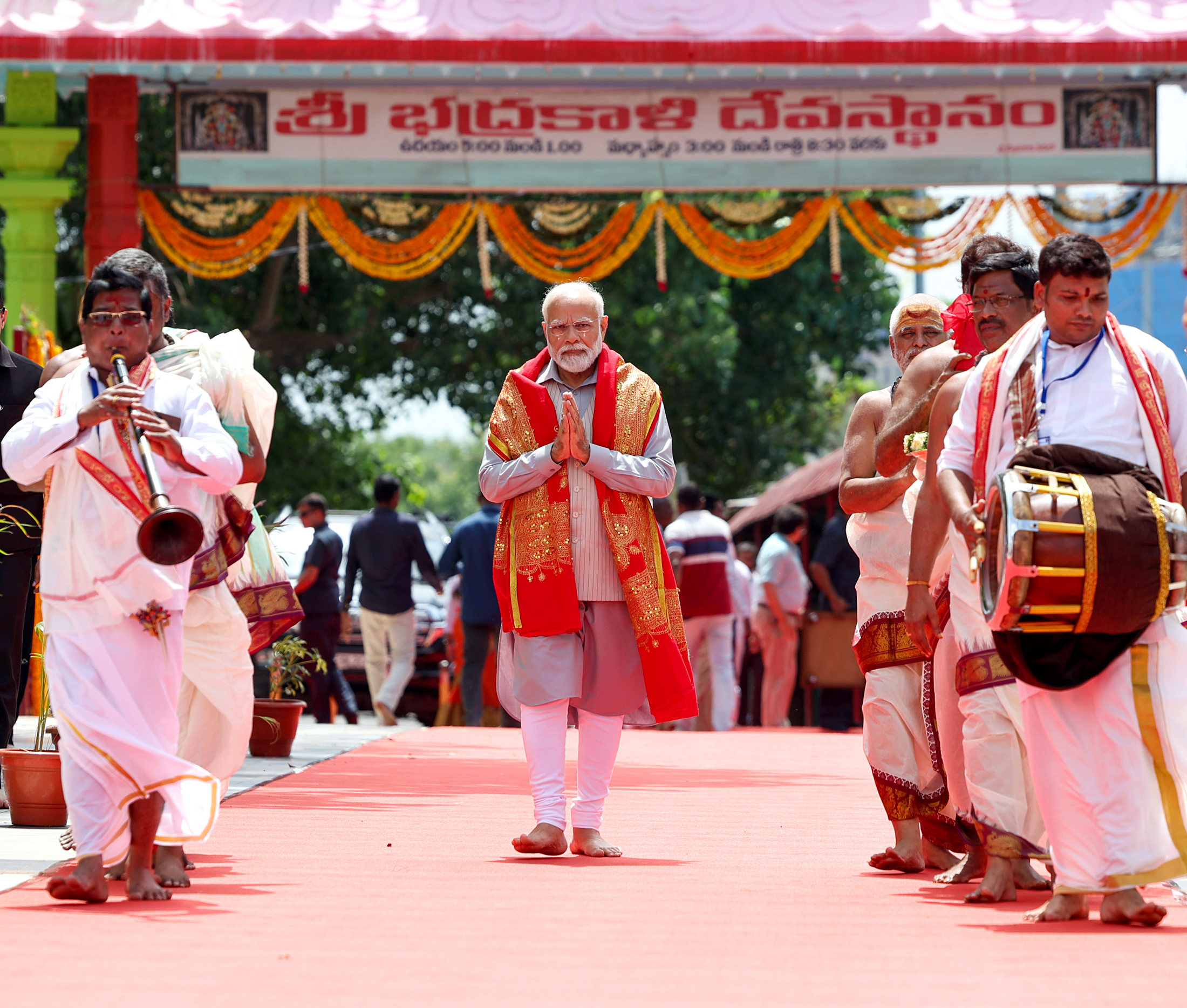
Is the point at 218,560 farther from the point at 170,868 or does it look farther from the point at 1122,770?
the point at 1122,770

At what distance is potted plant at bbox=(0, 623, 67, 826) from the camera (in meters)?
6.56

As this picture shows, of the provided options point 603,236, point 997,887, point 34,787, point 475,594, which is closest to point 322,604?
point 475,594

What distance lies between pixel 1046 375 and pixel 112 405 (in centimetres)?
243

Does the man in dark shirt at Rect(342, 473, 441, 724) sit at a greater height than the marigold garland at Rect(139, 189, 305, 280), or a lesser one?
lesser

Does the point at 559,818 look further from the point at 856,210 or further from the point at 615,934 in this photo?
the point at 856,210

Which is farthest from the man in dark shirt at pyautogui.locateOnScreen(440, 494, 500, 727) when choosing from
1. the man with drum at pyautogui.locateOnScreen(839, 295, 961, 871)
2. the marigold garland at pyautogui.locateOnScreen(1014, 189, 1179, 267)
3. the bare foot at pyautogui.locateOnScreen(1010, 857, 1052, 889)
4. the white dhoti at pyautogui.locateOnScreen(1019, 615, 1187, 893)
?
the white dhoti at pyautogui.locateOnScreen(1019, 615, 1187, 893)

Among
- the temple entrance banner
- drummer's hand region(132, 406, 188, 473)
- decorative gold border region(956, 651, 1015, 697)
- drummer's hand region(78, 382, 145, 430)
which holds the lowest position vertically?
decorative gold border region(956, 651, 1015, 697)

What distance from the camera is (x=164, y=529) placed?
4.93 meters

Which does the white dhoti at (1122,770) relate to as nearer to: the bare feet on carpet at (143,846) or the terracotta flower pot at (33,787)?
the bare feet on carpet at (143,846)

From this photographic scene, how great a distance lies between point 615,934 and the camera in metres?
4.57

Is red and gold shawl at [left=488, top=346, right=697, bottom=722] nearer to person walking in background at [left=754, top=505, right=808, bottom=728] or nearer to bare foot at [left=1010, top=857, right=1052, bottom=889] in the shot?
bare foot at [left=1010, top=857, right=1052, bottom=889]

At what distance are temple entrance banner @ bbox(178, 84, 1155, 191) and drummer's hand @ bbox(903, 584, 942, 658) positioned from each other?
25.4ft

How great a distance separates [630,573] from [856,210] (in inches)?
292

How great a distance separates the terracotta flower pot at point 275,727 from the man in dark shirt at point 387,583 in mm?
3908
